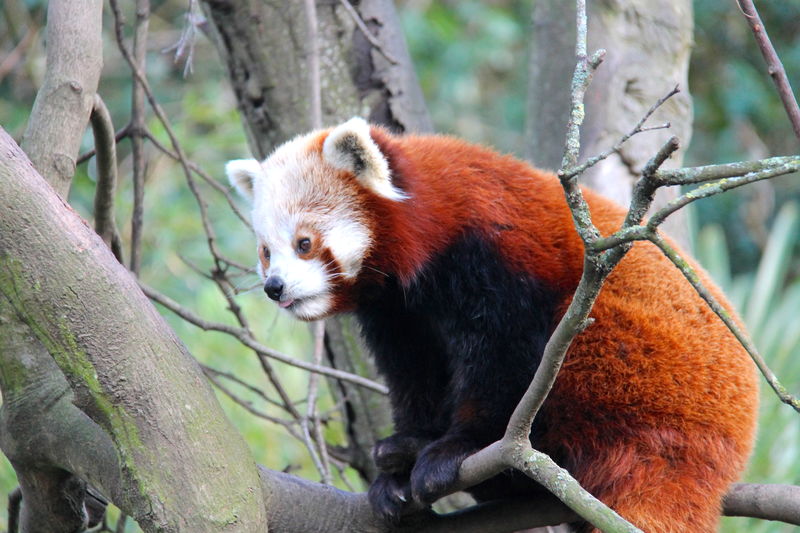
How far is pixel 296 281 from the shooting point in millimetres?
2484

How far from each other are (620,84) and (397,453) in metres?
1.80

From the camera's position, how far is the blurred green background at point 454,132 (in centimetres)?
459

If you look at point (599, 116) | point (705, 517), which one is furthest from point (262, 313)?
point (705, 517)

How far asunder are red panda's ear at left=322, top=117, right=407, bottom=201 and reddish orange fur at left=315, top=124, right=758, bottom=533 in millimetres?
38

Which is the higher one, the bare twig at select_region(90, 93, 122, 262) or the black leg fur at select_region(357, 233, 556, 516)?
the bare twig at select_region(90, 93, 122, 262)

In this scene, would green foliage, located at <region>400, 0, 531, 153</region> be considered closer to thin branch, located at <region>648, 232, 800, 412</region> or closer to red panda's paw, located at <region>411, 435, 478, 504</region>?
red panda's paw, located at <region>411, 435, 478, 504</region>

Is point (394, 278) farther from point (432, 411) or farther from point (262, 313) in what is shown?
point (262, 313)

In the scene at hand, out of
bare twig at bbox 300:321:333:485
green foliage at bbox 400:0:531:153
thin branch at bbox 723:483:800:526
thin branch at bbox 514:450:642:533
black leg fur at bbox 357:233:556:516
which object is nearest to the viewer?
thin branch at bbox 514:450:642:533

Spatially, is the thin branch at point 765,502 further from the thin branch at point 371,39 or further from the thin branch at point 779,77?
the thin branch at point 371,39

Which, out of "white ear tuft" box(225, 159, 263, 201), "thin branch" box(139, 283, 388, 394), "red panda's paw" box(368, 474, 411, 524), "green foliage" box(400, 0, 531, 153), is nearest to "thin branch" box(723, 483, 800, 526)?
"red panda's paw" box(368, 474, 411, 524)

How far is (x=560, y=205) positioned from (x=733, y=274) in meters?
5.57

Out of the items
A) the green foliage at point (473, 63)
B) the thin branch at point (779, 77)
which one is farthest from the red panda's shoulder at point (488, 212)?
the green foliage at point (473, 63)

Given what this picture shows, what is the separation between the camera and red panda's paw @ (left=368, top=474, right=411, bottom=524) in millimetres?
2273

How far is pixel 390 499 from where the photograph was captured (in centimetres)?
229
